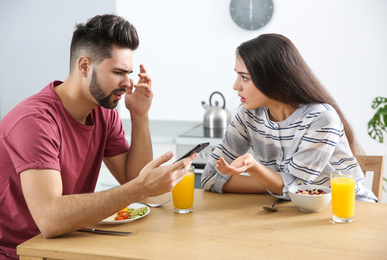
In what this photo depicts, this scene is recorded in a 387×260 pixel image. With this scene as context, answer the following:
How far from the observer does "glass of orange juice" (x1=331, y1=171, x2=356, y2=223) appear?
1564 mm

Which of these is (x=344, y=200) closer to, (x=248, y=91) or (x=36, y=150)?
(x=248, y=91)

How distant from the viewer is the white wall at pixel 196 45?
140 inches

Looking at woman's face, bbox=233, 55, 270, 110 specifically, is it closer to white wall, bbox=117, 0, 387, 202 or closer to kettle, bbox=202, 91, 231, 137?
kettle, bbox=202, 91, 231, 137

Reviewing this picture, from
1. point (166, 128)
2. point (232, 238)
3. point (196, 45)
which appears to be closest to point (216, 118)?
point (166, 128)

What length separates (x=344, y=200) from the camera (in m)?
1.56

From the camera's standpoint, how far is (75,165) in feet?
6.09

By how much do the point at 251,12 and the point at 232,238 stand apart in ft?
8.40

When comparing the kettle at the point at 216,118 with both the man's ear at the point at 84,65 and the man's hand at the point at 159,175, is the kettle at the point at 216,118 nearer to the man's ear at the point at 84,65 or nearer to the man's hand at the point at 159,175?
the man's ear at the point at 84,65

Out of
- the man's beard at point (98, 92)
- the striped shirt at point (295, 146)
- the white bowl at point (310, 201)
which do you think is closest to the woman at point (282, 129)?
the striped shirt at point (295, 146)

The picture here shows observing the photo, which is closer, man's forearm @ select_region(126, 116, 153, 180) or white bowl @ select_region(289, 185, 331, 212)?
white bowl @ select_region(289, 185, 331, 212)

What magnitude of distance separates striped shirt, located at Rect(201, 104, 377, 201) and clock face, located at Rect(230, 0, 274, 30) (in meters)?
1.78

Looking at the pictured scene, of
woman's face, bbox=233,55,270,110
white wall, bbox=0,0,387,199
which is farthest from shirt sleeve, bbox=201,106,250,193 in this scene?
white wall, bbox=0,0,387,199

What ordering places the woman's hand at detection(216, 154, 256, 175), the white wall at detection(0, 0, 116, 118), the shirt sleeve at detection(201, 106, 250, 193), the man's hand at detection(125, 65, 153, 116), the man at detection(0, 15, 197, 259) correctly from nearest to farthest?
1. the man at detection(0, 15, 197, 259)
2. the woman's hand at detection(216, 154, 256, 175)
3. the shirt sleeve at detection(201, 106, 250, 193)
4. the man's hand at detection(125, 65, 153, 116)
5. the white wall at detection(0, 0, 116, 118)

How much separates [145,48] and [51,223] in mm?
2742
